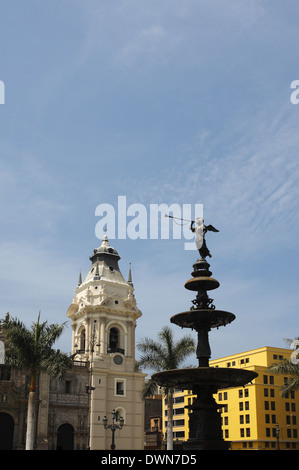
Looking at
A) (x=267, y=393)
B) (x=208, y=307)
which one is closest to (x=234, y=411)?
(x=267, y=393)

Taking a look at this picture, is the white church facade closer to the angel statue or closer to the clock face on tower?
the clock face on tower

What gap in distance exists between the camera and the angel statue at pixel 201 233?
22969 mm

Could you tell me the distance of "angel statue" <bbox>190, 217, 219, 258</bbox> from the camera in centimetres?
2297

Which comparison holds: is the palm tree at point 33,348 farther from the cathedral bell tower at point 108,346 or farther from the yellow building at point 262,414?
the yellow building at point 262,414

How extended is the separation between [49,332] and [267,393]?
44.2 m

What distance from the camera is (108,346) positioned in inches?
2313

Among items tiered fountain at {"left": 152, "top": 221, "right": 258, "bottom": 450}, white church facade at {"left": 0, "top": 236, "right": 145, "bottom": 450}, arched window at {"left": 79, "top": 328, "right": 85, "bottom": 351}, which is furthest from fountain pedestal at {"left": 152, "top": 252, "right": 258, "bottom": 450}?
arched window at {"left": 79, "top": 328, "right": 85, "bottom": 351}

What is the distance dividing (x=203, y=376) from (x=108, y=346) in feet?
133

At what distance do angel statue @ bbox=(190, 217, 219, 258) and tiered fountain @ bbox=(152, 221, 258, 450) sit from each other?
1.05m

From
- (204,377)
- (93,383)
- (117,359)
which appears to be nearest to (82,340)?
(117,359)

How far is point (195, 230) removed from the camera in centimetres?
2303

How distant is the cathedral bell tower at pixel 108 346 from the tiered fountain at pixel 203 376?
33883 millimetres
